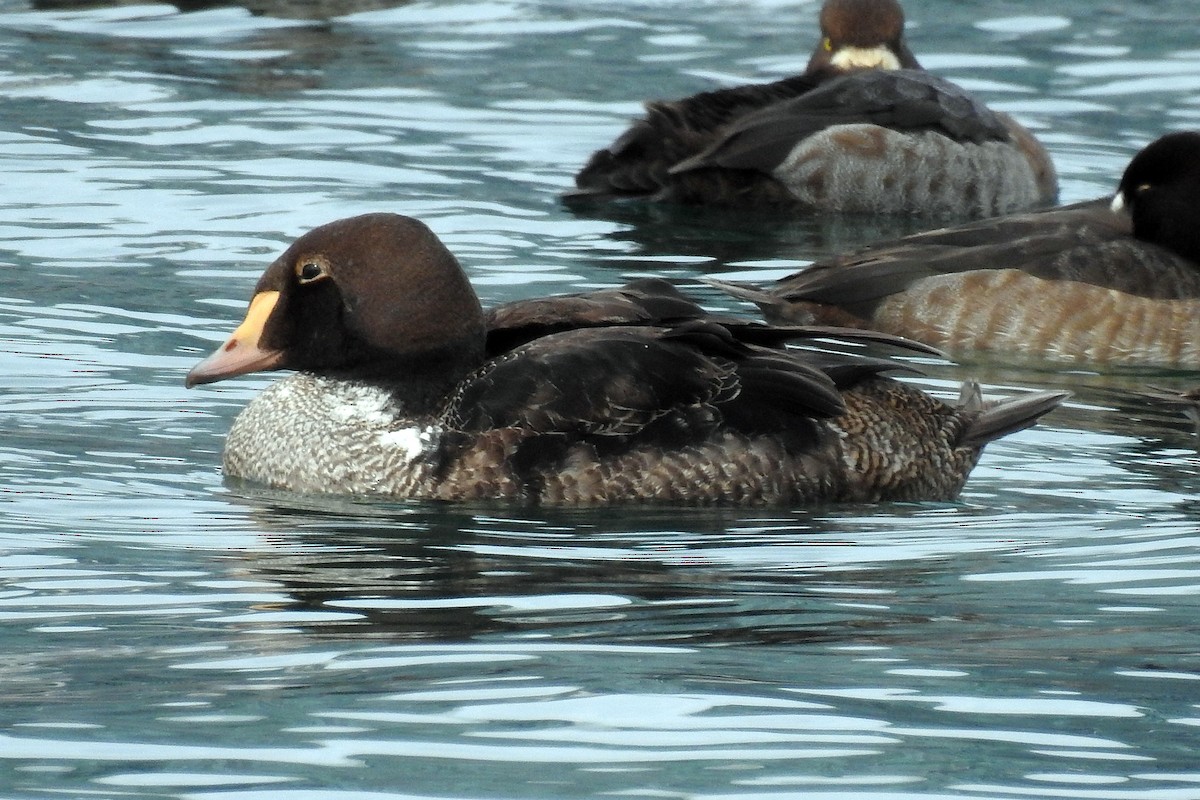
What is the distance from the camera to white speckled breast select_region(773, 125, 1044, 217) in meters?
13.5

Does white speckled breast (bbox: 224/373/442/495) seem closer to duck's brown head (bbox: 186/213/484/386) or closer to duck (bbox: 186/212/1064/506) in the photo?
duck (bbox: 186/212/1064/506)

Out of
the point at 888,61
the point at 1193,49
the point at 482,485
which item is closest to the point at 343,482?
the point at 482,485

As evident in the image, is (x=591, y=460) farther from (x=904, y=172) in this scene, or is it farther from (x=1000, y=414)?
(x=904, y=172)

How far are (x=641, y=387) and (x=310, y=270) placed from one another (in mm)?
1123

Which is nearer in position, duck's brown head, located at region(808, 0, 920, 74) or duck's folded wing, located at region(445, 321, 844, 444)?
duck's folded wing, located at region(445, 321, 844, 444)

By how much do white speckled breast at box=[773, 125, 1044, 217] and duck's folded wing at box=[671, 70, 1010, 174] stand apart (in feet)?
0.19

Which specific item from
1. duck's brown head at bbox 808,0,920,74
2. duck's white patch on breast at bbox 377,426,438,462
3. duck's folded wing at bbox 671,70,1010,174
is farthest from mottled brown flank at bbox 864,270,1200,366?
duck's brown head at bbox 808,0,920,74

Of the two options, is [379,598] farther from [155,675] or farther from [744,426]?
[744,426]

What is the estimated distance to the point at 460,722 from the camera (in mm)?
4875

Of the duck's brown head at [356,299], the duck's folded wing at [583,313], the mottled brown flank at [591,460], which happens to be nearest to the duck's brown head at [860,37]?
the duck's folded wing at [583,313]

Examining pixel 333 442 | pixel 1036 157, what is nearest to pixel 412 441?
pixel 333 442

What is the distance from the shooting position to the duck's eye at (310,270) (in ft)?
24.2

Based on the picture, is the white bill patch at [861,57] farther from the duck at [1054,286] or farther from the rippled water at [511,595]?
the duck at [1054,286]

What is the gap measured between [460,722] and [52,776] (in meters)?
0.85
